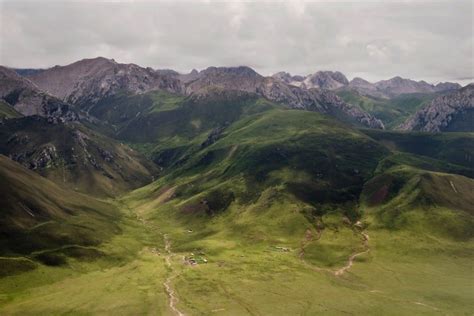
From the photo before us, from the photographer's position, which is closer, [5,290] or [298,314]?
[298,314]

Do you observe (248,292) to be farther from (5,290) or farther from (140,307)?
(5,290)

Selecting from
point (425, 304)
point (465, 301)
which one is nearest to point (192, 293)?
point (425, 304)

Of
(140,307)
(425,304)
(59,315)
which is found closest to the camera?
(59,315)

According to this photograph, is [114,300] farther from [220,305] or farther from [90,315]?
[220,305]

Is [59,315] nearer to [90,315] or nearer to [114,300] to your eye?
[90,315]

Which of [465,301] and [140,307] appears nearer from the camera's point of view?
[140,307]

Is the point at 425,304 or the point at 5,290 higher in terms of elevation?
the point at 5,290

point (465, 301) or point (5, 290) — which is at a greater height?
point (5, 290)

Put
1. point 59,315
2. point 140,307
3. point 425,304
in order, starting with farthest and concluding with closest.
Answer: point 425,304 → point 140,307 → point 59,315

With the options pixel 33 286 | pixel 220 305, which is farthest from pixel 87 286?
pixel 220 305
